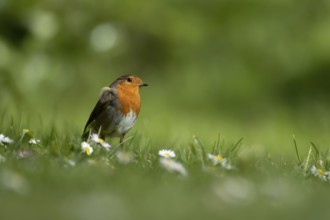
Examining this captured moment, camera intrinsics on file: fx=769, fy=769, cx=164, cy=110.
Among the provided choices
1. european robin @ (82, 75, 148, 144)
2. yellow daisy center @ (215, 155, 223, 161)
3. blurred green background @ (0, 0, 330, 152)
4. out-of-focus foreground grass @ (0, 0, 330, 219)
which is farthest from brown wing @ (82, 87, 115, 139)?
blurred green background @ (0, 0, 330, 152)

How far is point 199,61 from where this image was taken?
36.1 ft

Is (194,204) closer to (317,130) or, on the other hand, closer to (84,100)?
(317,130)

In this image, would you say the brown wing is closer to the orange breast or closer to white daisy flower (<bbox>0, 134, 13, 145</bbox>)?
the orange breast

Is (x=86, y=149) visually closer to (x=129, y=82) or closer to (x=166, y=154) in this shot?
(x=166, y=154)

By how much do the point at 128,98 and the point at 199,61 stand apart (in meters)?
4.71

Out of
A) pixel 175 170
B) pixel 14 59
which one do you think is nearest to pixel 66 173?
pixel 175 170

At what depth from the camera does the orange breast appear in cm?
635

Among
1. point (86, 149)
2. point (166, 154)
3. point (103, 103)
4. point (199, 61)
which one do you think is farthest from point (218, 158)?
point (199, 61)

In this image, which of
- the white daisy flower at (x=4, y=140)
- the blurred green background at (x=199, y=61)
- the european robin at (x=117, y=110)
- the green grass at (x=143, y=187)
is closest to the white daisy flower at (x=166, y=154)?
the green grass at (x=143, y=187)

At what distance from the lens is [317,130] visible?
9906 millimetres

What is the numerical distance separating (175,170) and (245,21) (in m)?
7.17

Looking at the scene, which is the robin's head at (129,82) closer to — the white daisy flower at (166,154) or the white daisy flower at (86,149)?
the white daisy flower at (166,154)

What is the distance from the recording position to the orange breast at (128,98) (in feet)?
20.8

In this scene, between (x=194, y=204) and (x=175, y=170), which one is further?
(x=175, y=170)
